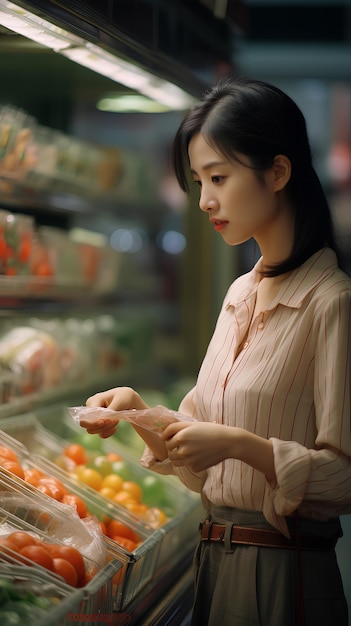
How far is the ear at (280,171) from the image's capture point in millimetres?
1989

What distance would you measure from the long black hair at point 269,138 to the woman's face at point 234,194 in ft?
0.08

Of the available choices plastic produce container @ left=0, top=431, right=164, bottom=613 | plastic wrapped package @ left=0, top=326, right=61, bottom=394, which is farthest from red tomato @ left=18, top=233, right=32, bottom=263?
plastic produce container @ left=0, top=431, right=164, bottom=613

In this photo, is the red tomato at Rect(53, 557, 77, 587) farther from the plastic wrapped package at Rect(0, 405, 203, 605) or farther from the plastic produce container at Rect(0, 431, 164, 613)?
the plastic wrapped package at Rect(0, 405, 203, 605)

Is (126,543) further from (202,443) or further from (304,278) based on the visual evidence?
(304,278)

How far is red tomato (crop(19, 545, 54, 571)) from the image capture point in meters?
2.00

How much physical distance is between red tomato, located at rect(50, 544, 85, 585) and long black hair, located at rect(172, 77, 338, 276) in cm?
86

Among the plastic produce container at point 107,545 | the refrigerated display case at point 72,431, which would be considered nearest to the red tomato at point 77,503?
the refrigerated display case at point 72,431

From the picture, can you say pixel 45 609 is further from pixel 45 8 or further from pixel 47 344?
pixel 47 344

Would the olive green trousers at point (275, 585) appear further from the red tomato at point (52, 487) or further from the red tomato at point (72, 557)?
the red tomato at point (52, 487)

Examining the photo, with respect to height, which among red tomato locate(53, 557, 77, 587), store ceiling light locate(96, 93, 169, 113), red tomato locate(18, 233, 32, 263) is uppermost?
store ceiling light locate(96, 93, 169, 113)

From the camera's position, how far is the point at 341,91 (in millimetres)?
7941

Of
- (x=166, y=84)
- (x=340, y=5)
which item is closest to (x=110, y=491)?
(x=166, y=84)

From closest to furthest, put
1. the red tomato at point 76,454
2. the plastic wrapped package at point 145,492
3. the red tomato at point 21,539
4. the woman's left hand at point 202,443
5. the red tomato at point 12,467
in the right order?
1. the woman's left hand at point 202,443
2. the red tomato at point 21,539
3. the red tomato at point 12,467
4. the plastic wrapped package at point 145,492
5. the red tomato at point 76,454

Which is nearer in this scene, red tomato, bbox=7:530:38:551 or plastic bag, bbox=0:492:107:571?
red tomato, bbox=7:530:38:551
